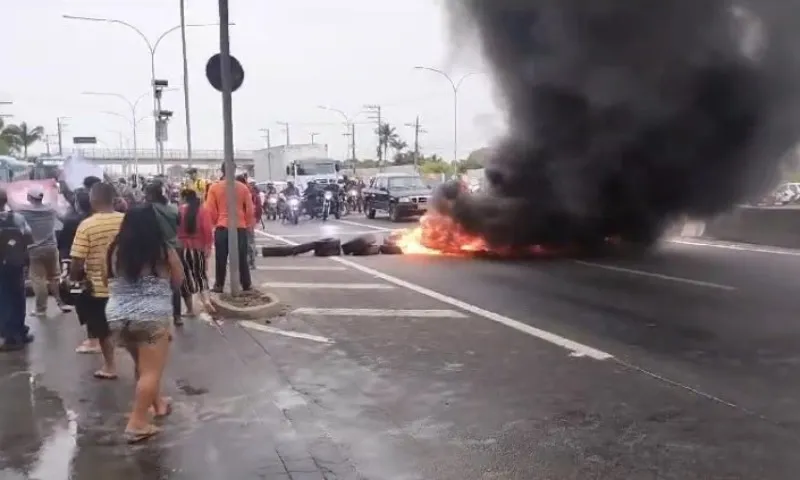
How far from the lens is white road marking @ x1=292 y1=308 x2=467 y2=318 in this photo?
31.5ft

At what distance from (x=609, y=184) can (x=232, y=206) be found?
8.18 metres

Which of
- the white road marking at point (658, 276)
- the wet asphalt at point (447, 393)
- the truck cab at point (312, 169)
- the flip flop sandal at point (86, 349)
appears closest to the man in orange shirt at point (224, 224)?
the wet asphalt at point (447, 393)

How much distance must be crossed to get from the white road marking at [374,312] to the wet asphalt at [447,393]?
0.18ft

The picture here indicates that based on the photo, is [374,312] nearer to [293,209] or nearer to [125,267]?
[125,267]

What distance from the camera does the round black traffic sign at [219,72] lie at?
9.76 m

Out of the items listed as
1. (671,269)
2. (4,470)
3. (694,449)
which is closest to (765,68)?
(671,269)

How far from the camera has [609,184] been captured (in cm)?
1543

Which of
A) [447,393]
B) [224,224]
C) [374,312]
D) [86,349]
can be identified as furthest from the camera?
[224,224]

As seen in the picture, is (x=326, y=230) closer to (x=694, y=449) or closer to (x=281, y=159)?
(x=694, y=449)

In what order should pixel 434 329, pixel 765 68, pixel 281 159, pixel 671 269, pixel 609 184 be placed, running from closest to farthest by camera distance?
pixel 434 329, pixel 671 269, pixel 765 68, pixel 609 184, pixel 281 159

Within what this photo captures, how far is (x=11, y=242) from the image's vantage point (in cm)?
A: 780

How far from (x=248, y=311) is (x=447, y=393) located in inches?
146

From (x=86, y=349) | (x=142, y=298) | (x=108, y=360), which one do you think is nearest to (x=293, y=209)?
(x=86, y=349)

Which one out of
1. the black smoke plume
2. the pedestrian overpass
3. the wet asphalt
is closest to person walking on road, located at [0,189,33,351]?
the wet asphalt
